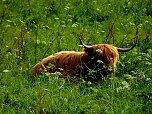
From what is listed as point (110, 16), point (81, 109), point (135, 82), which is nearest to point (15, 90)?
point (81, 109)

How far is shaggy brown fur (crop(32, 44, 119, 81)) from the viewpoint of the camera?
7545mm

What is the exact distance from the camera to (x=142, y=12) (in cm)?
1223

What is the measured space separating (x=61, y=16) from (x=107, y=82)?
482cm

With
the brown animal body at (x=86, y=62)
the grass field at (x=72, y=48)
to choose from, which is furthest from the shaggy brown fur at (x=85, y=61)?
the grass field at (x=72, y=48)

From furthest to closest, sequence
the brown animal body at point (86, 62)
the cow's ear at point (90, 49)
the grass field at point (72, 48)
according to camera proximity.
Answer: the cow's ear at point (90, 49) < the brown animal body at point (86, 62) < the grass field at point (72, 48)

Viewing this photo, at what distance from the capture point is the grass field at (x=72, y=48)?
5.98m

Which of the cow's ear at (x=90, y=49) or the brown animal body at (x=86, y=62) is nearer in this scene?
the brown animal body at (x=86, y=62)

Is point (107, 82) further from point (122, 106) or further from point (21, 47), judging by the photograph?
point (21, 47)

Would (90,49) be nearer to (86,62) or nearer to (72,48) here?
(86,62)

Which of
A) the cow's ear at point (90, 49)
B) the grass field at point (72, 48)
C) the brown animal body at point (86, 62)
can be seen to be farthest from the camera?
the cow's ear at point (90, 49)

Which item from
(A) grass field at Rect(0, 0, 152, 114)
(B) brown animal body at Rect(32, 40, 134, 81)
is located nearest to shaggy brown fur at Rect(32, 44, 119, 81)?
(B) brown animal body at Rect(32, 40, 134, 81)

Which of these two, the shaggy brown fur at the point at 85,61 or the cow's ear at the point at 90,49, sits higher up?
the cow's ear at the point at 90,49

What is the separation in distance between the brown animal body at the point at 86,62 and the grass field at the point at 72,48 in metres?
0.18

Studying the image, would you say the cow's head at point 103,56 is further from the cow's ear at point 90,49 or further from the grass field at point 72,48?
the grass field at point 72,48
